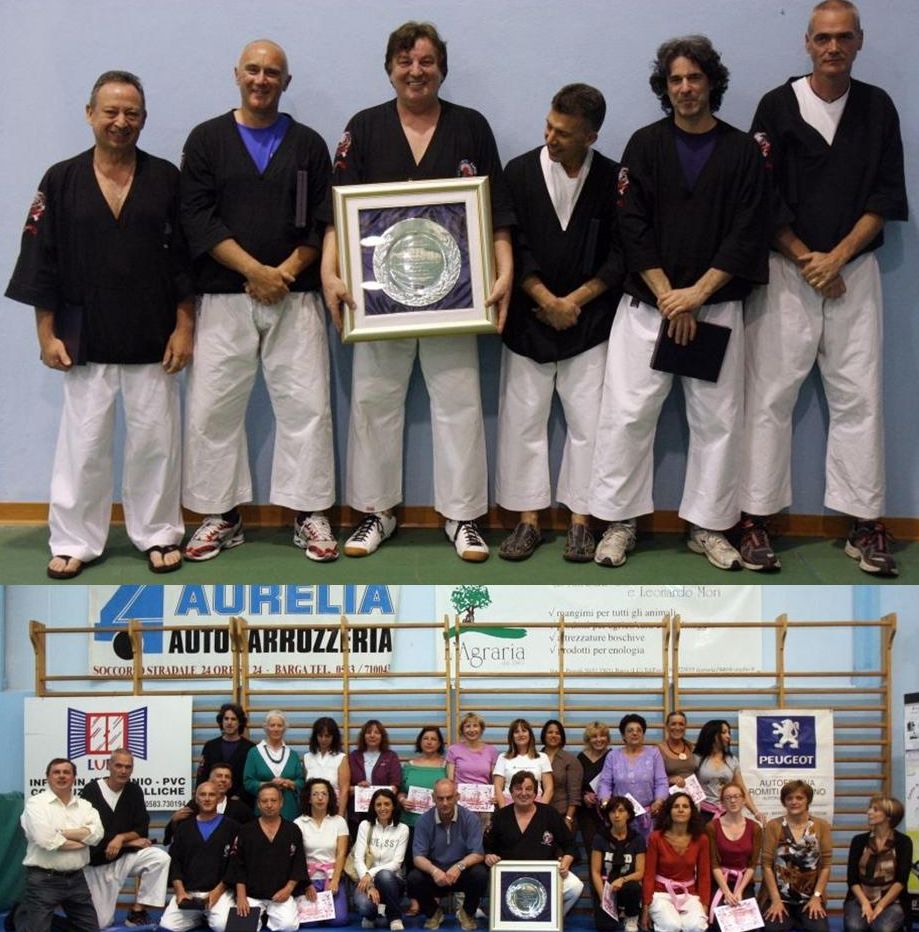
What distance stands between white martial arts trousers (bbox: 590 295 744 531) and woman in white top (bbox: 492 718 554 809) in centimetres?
97

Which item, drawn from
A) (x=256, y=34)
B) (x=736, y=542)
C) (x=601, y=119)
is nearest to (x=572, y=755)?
(x=736, y=542)

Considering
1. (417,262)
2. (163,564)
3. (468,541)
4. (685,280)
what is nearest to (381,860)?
(468,541)

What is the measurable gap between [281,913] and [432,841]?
570mm

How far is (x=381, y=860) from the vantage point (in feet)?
13.6

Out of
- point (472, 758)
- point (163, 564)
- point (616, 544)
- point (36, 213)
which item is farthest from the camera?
point (472, 758)

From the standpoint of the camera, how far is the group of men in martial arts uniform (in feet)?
12.3

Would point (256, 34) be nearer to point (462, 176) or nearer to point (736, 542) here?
point (462, 176)

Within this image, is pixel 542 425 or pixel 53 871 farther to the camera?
pixel 542 425

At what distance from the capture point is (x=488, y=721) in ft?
16.1

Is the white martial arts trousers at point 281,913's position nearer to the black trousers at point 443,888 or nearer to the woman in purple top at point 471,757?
the black trousers at point 443,888

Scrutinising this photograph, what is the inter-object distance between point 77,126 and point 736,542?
2.66m

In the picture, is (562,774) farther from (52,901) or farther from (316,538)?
(52,901)

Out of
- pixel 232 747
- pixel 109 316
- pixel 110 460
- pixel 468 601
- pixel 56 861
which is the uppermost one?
pixel 109 316

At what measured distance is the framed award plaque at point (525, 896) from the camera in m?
3.88
